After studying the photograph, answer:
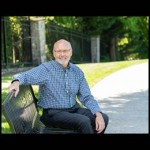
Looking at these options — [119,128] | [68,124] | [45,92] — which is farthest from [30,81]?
[119,128]

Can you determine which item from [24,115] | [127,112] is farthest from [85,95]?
[127,112]

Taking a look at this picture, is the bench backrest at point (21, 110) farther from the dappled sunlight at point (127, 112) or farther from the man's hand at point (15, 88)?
the dappled sunlight at point (127, 112)

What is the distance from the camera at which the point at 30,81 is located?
4441mm

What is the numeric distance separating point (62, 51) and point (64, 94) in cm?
38

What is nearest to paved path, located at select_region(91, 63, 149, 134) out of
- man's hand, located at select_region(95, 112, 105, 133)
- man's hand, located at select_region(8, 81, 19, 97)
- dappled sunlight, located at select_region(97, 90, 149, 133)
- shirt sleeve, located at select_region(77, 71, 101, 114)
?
dappled sunlight, located at select_region(97, 90, 149, 133)

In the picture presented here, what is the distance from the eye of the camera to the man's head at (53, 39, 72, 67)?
15.3 ft

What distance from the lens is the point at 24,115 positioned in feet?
14.0

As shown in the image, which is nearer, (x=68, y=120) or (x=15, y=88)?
(x=15, y=88)

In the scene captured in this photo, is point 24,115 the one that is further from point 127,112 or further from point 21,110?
point 127,112

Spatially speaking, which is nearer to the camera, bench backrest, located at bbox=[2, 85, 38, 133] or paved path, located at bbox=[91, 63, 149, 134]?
→ bench backrest, located at bbox=[2, 85, 38, 133]

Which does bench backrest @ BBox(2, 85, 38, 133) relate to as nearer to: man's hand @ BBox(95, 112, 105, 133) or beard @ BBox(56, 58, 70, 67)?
beard @ BBox(56, 58, 70, 67)

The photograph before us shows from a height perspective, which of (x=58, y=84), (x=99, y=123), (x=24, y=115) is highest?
(x=58, y=84)
